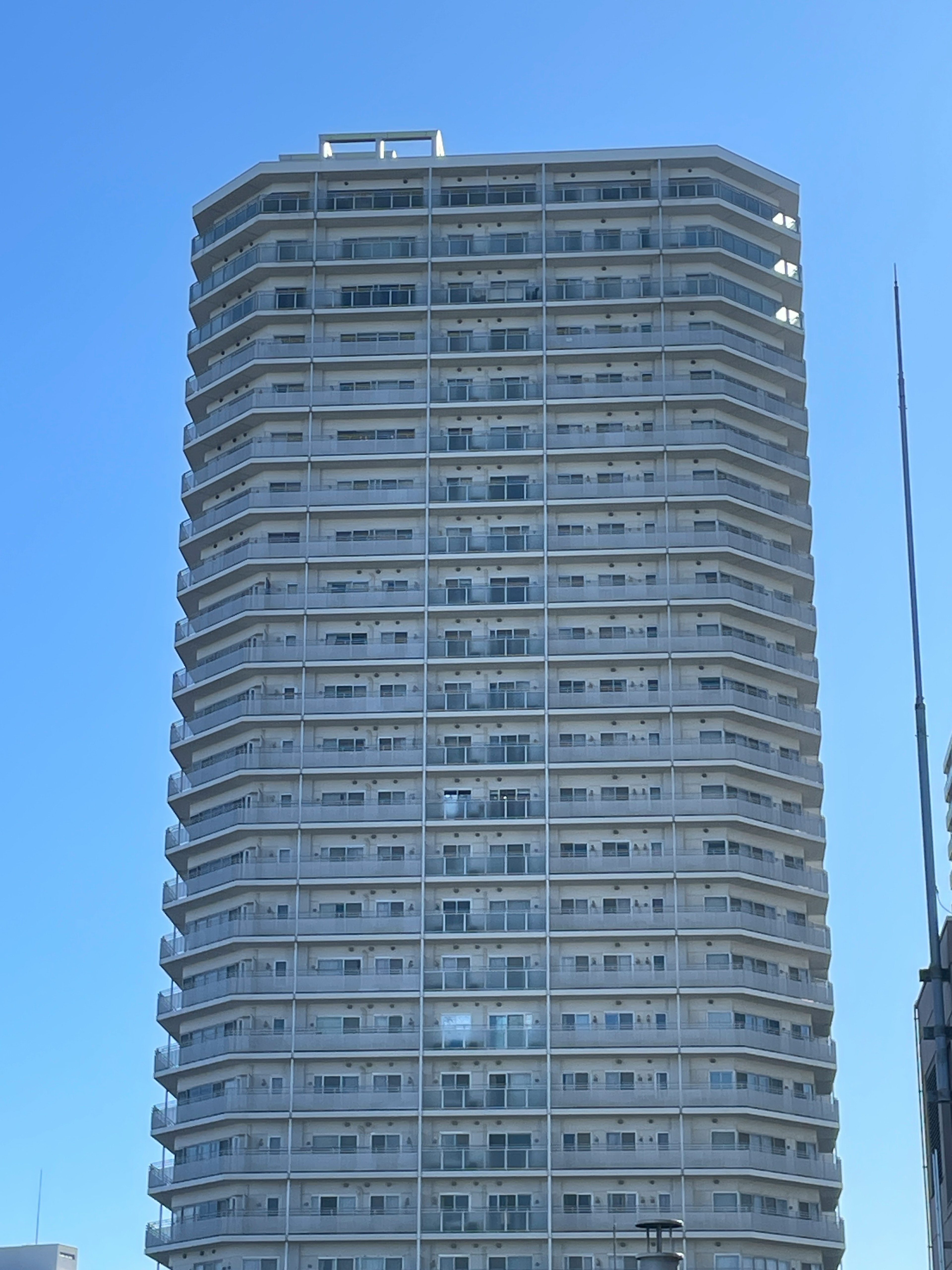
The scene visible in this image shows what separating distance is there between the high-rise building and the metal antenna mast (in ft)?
170

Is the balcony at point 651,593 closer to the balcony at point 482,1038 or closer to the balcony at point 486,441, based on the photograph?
the balcony at point 486,441

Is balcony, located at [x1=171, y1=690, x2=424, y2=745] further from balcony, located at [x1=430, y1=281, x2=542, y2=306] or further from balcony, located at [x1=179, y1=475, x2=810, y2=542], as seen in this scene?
balcony, located at [x1=430, y1=281, x2=542, y2=306]

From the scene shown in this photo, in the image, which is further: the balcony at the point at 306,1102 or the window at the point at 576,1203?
the balcony at the point at 306,1102

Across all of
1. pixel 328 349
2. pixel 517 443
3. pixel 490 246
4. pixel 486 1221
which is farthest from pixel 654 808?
pixel 490 246

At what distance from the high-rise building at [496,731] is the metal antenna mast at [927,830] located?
170ft

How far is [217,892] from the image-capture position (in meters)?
92.9

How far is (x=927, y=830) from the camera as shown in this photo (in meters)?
28.9

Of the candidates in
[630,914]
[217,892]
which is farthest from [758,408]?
[217,892]

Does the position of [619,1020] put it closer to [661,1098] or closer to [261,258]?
[661,1098]

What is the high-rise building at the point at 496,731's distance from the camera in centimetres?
8688

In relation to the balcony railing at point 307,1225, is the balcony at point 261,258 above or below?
above

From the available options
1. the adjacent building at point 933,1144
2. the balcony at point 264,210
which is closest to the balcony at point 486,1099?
the adjacent building at point 933,1144

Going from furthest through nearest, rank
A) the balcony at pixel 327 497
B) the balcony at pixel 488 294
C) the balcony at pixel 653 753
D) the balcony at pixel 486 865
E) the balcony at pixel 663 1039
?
the balcony at pixel 488 294 < the balcony at pixel 327 497 < the balcony at pixel 653 753 < the balcony at pixel 486 865 < the balcony at pixel 663 1039

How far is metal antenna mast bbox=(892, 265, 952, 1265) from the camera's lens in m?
27.3
